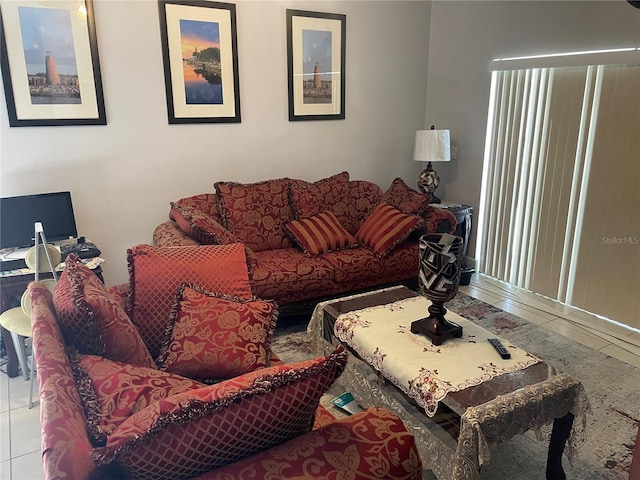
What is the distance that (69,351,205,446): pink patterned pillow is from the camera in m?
1.27

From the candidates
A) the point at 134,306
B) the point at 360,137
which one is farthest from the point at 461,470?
the point at 360,137

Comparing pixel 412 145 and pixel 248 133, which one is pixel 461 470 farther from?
pixel 412 145

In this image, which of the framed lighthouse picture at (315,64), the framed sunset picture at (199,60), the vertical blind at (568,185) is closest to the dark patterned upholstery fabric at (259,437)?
the framed sunset picture at (199,60)

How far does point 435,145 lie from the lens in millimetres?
4090

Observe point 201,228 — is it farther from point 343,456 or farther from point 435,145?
point 435,145

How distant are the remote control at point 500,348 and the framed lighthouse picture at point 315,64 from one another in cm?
265

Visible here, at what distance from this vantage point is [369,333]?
88.2 inches

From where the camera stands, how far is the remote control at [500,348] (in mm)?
1999

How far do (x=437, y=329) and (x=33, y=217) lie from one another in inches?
104

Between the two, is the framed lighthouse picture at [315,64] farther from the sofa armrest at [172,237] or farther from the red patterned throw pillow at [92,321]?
the red patterned throw pillow at [92,321]

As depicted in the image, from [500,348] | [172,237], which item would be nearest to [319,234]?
[172,237]

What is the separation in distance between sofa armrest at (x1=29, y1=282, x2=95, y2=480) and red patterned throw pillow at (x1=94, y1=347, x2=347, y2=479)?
0.05 m

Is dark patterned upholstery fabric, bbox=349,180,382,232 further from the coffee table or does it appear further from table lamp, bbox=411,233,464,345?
the coffee table

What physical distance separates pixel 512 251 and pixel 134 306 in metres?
3.15
